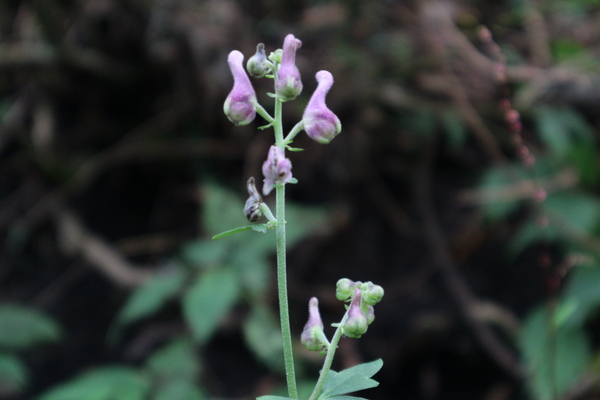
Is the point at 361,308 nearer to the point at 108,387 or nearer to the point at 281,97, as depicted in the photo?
the point at 281,97

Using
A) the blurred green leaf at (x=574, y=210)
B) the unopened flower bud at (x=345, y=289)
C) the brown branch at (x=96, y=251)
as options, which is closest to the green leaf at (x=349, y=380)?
the unopened flower bud at (x=345, y=289)

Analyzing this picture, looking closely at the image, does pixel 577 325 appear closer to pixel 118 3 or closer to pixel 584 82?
pixel 584 82

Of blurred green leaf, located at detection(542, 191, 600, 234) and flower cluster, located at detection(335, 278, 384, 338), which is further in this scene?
blurred green leaf, located at detection(542, 191, 600, 234)

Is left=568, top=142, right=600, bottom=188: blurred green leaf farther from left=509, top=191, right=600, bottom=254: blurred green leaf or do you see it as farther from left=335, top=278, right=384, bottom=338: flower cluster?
left=335, top=278, right=384, bottom=338: flower cluster

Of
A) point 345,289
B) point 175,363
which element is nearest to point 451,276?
point 175,363

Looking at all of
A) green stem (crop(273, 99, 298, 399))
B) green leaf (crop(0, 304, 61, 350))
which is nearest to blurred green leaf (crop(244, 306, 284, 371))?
green leaf (crop(0, 304, 61, 350))

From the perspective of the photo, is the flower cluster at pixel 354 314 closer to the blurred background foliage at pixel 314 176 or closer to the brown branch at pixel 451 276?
the blurred background foliage at pixel 314 176
